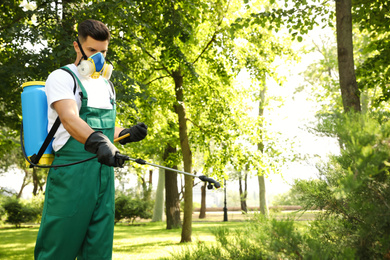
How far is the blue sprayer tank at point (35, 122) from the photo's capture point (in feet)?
8.04

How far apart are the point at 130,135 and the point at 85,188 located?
2.19ft

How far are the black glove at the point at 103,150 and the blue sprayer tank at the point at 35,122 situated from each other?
423mm

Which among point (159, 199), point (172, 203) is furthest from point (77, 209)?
point (159, 199)

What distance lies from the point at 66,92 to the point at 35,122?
31 centimetres

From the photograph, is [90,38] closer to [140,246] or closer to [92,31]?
[92,31]

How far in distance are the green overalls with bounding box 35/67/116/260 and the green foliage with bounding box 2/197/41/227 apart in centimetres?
1984

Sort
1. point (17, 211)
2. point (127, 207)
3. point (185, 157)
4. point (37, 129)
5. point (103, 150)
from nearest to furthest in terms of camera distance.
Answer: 1. point (103, 150)
2. point (37, 129)
3. point (185, 157)
4. point (17, 211)
5. point (127, 207)

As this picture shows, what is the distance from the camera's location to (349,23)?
5.31m

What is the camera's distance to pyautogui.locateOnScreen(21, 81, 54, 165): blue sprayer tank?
2.45 meters

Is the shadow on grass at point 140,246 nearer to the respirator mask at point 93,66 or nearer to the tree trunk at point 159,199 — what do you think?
the respirator mask at point 93,66

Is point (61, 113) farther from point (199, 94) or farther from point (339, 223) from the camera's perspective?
point (199, 94)

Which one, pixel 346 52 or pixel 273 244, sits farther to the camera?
pixel 346 52

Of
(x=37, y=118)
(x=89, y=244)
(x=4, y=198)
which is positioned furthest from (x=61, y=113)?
(x=4, y=198)

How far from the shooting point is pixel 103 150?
2.13 m
